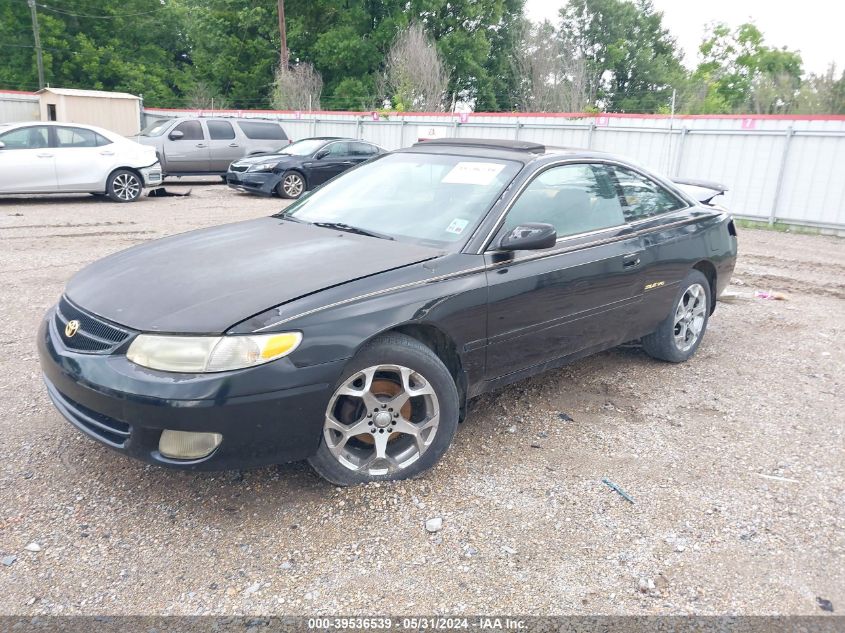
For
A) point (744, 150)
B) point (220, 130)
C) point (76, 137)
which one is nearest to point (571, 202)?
point (76, 137)

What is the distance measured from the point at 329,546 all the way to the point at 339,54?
3976 centimetres

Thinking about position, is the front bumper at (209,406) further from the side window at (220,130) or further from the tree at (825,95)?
the tree at (825,95)

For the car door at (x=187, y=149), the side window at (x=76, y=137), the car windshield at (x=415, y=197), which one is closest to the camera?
the car windshield at (x=415, y=197)

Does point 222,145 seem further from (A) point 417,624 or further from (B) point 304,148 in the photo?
(A) point 417,624

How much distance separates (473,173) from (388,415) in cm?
161

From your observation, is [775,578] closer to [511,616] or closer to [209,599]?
[511,616]

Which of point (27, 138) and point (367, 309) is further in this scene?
point (27, 138)

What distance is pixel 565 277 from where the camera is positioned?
3898 millimetres

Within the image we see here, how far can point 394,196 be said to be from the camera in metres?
4.14

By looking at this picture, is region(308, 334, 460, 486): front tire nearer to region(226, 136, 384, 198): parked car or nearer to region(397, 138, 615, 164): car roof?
region(397, 138, 615, 164): car roof

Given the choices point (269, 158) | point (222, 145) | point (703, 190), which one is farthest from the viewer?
point (222, 145)

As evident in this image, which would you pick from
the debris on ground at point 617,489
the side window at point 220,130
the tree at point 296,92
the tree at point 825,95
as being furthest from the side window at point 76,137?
the tree at point 825,95

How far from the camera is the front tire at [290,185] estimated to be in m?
15.0

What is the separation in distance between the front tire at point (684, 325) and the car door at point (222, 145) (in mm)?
14401
